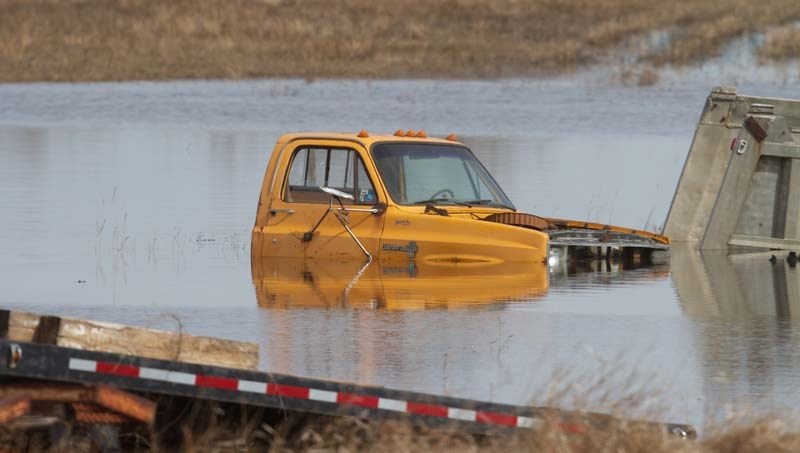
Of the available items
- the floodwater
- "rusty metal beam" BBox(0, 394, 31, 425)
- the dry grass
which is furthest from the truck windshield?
the dry grass

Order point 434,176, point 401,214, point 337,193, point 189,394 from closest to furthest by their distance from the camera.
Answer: point 189,394, point 337,193, point 401,214, point 434,176

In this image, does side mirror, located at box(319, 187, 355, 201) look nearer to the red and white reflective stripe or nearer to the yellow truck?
the yellow truck

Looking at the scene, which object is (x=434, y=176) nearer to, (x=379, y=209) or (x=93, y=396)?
(x=379, y=209)

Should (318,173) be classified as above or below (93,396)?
above

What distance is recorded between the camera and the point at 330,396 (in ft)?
29.9

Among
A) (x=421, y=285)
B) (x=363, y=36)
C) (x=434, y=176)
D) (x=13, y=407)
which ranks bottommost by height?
(x=13, y=407)

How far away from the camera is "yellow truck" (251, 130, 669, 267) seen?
1742cm

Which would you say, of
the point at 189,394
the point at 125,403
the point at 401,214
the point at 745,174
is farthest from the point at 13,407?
the point at 745,174

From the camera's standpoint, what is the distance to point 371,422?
8.95 metres

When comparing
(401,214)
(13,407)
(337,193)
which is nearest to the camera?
(13,407)

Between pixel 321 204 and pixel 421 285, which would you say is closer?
pixel 421 285

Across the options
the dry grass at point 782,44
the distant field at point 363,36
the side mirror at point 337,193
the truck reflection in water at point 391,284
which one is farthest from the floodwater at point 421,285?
the distant field at point 363,36

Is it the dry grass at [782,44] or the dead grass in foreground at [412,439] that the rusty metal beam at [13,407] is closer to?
the dead grass in foreground at [412,439]

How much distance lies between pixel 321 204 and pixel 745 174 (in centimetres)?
457
